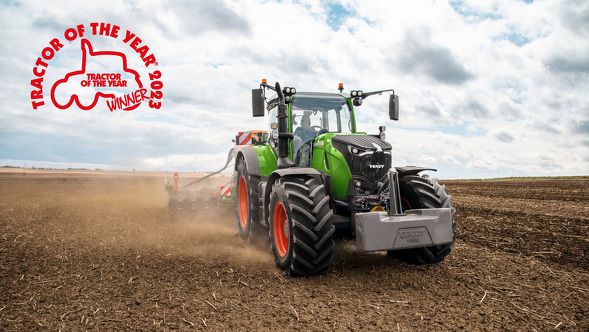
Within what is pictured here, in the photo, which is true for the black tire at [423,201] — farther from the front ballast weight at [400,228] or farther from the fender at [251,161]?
the fender at [251,161]

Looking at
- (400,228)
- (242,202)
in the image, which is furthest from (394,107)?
(242,202)

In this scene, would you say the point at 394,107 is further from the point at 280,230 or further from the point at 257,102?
the point at 280,230

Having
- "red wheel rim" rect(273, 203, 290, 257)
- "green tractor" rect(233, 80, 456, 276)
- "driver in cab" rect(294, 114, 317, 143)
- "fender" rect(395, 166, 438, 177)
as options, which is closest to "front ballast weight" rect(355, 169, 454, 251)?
"green tractor" rect(233, 80, 456, 276)

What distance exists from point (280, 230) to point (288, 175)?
2.99ft

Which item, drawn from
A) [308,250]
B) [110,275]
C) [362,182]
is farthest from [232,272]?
[362,182]

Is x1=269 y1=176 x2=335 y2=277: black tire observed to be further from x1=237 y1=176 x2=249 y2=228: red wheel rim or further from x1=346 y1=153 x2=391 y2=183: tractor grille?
x1=237 y1=176 x2=249 y2=228: red wheel rim

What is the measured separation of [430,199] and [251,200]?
3176mm

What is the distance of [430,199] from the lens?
586 cm

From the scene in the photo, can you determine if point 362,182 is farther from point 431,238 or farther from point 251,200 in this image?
point 251,200

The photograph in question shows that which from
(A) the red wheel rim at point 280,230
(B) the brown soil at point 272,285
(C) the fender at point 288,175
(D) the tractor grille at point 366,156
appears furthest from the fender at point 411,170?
(A) the red wheel rim at point 280,230

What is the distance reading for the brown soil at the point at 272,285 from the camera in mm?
4121

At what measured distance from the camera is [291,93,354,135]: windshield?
682 centimetres

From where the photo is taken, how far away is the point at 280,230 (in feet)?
19.6

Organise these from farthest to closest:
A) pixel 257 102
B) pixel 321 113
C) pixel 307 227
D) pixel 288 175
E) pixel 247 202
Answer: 1. pixel 247 202
2. pixel 321 113
3. pixel 257 102
4. pixel 288 175
5. pixel 307 227
